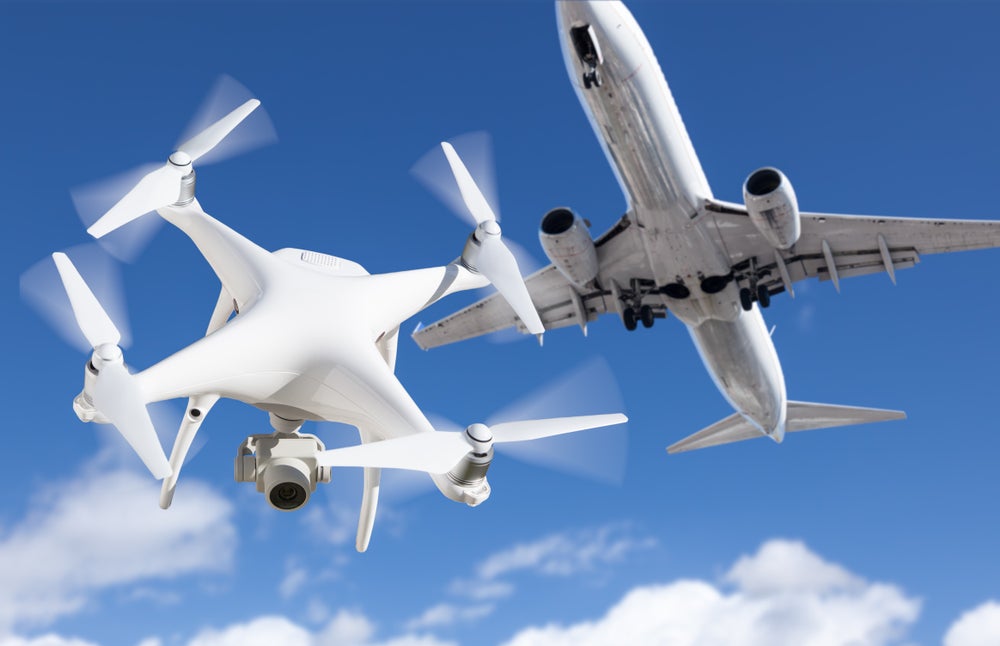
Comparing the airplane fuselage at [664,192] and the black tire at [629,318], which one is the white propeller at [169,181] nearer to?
the airplane fuselage at [664,192]

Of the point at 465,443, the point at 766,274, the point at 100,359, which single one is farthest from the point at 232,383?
the point at 766,274

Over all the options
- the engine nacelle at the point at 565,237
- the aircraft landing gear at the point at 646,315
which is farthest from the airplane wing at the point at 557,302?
the engine nacelle at the point at 565,237

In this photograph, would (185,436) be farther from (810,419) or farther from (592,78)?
(810,419)

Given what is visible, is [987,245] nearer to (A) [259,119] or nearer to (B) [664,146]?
(B) [664,146]

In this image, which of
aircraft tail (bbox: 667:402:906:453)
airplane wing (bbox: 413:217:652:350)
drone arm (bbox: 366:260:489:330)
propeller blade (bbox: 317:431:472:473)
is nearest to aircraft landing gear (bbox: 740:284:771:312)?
airplane wing (bbox: 413:217:652:350)

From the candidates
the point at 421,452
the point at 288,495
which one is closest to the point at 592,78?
the point at 288,495

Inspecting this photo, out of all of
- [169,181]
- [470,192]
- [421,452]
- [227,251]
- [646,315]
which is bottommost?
[421,452]
